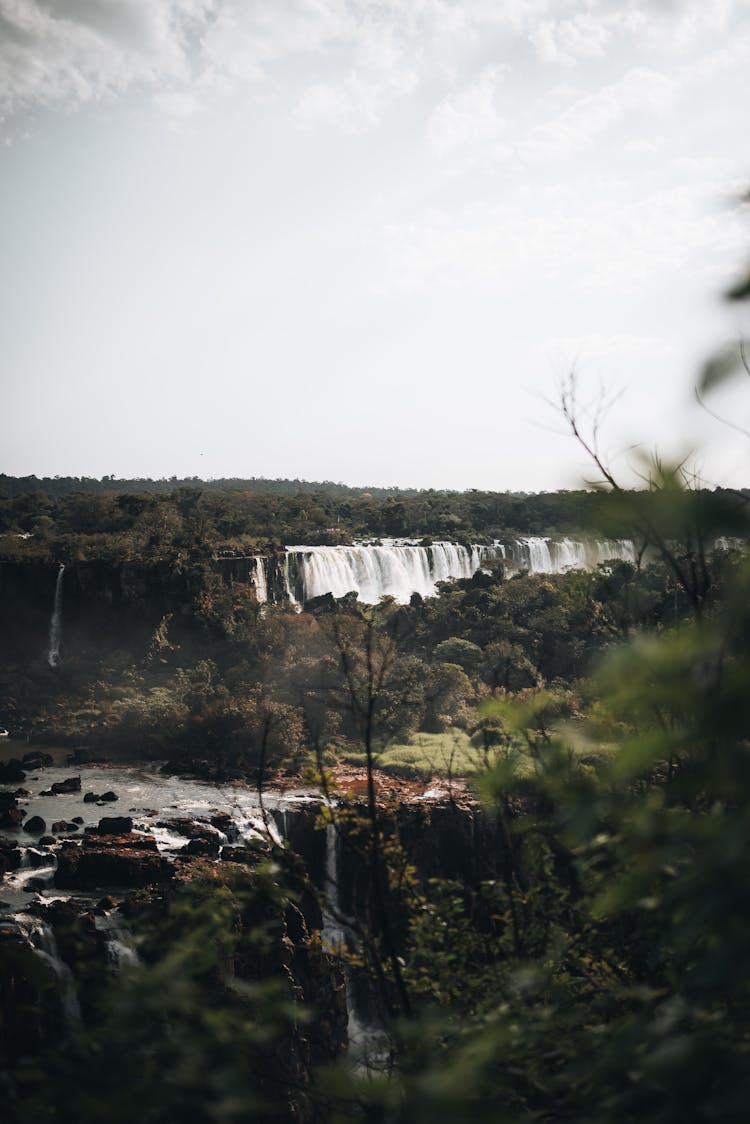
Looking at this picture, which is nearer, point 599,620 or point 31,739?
point 599,620

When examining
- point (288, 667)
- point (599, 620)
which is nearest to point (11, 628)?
point (288, 667)

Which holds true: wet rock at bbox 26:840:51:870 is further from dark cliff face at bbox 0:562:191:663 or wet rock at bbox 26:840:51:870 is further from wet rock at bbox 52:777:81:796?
dark cliff face at bbox 0:562:191:663

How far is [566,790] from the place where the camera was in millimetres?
1493

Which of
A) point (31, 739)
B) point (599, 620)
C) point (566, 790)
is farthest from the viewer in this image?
point (31, 739)

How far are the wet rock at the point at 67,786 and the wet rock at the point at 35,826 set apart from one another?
3.00 metres

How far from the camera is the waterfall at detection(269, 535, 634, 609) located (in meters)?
35.5

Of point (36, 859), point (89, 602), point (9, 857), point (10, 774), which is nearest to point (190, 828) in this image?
point (36, 859)

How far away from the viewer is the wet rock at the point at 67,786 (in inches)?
776

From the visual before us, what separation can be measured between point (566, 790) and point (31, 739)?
27878mm

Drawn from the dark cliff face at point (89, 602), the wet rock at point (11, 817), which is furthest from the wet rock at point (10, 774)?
the dark cliff face at point (89, 602)

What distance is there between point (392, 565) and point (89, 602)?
15.6 metres

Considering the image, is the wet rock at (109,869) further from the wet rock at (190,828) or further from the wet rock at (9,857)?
the wet rock at (190,828)

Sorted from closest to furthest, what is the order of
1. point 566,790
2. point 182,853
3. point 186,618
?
point 566,790
point 182,853
point 186,618

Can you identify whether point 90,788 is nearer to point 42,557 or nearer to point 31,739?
point 31,739
